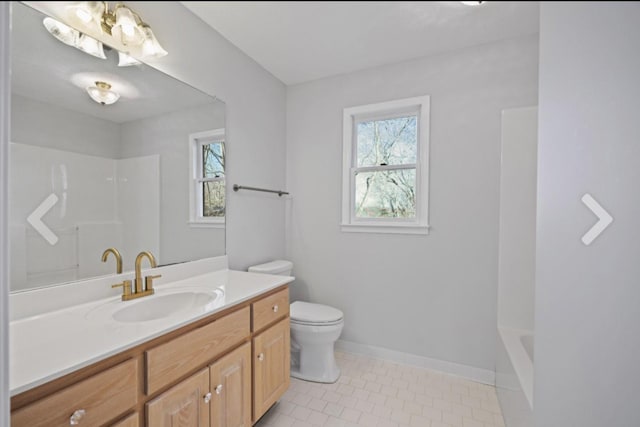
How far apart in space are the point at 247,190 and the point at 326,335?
1.18 m

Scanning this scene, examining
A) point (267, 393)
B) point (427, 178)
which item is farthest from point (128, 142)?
point (427, 178)

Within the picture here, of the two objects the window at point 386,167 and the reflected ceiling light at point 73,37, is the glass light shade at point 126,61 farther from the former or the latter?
the window at point 386,167

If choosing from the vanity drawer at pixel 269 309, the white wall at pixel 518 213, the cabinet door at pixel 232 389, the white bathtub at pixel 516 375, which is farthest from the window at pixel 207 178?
the white bathtub at pixel 516 375

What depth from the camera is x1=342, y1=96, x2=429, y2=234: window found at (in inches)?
62.8

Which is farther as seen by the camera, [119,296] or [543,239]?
[119,296]

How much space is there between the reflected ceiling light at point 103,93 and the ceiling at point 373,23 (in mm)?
910

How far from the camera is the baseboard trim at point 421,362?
5.84ft

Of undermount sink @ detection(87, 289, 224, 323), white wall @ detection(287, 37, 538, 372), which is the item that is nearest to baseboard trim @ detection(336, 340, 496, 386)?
white wall @ detection(287, 37, 538, 372)

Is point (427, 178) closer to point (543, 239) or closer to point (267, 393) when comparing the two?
point (543, 239)

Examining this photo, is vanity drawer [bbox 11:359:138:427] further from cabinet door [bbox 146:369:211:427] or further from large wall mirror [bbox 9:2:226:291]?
large wall mirror [bbox 9:2:226:291]

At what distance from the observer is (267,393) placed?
5.08 ft

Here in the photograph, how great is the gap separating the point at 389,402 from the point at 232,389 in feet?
3.52

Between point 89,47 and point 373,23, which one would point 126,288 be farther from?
point 373,23

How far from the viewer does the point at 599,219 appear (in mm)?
593
